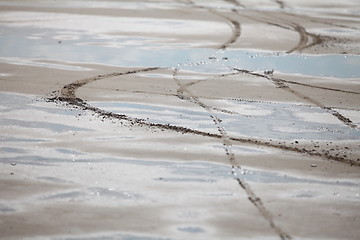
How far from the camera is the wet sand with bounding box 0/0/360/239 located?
253 inches

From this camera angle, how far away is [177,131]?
29.5 ft

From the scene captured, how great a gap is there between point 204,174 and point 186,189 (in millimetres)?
492

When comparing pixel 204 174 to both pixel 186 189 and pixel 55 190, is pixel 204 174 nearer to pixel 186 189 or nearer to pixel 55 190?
pixel 186 189

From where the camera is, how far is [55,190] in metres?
6.97

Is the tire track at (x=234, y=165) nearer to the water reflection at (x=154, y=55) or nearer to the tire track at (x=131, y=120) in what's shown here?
the tire track at (x=131, y=120)

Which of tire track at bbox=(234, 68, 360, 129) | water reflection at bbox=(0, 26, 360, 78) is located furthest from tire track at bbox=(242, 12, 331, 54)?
tire track at bbox=(234, 68, 360, 129)

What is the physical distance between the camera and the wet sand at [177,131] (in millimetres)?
6414

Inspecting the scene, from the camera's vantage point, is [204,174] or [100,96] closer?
[204,174]

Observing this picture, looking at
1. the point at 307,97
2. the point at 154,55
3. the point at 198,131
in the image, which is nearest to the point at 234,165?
the point at 198,131

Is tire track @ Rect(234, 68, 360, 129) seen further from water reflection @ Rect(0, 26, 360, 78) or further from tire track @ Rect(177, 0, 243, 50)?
tire track @ Rect(177, 0, 243, 50)

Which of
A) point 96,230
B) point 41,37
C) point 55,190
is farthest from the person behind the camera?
point 41,37

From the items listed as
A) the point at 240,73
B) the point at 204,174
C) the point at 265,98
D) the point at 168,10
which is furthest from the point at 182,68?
the point at 168,10

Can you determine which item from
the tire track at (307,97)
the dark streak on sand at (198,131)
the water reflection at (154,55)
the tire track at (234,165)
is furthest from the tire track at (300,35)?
the tire track at (234,165)

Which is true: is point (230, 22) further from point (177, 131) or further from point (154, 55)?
point (177, 131)
